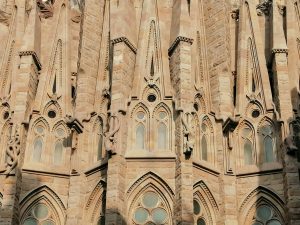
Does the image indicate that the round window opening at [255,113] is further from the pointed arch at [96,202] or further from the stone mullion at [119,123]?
the pointed arch at [96,202]

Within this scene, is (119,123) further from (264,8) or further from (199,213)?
(264,8)

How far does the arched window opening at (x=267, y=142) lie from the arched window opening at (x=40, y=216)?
6712 mm

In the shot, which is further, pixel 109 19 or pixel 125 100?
pixel 109 19


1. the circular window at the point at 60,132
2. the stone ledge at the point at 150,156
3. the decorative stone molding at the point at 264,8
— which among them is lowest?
the stone ledge at the point at 150,156

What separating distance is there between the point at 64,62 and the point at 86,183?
485cm

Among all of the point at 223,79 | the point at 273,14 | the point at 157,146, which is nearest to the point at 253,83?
the point at 223,79

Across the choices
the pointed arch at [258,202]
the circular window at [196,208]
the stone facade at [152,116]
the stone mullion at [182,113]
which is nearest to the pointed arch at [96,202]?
the stone facade at [152,116]

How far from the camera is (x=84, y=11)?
21453mm

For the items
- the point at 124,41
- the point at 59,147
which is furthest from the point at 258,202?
the point at 59,147

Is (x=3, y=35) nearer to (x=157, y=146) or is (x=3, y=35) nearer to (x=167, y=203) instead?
(x=157, y=146)

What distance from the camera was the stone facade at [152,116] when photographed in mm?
17422

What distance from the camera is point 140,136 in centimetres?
1834

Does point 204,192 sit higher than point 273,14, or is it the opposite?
point 273,14

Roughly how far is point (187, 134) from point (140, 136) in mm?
1790
